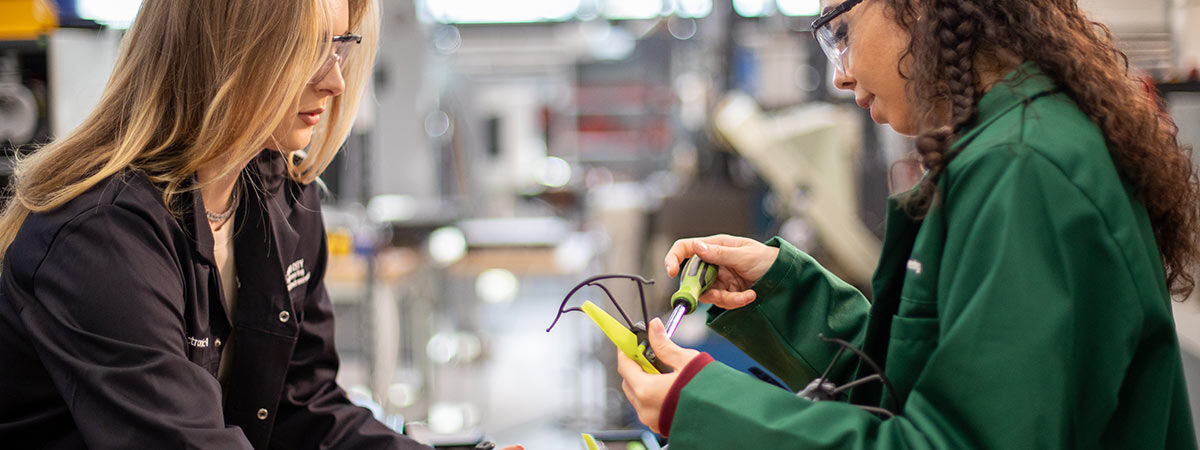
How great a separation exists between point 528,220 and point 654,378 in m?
4.65

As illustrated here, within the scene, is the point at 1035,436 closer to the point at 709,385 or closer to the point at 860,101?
the point at 709,385

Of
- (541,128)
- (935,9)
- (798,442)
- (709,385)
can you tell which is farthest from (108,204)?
(541,128)

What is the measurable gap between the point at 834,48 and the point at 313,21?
755mm

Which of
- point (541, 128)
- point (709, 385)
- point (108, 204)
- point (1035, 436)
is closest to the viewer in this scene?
point (1035, 436)

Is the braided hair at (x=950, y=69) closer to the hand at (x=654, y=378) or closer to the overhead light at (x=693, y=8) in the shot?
the hand at (x=654, y=378)

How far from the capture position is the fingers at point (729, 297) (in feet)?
4.76

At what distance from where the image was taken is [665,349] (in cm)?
111

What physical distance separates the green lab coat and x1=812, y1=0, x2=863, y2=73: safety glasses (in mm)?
242

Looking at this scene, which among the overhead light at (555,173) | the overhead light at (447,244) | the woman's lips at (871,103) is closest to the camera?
the woman's lips at (871,103)

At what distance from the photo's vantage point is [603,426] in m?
4.85

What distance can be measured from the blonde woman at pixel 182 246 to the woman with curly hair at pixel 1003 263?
2.09ft

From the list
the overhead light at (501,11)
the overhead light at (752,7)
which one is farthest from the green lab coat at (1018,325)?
the overhead light at (501,11)

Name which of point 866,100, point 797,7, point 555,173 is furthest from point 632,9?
point 866,100

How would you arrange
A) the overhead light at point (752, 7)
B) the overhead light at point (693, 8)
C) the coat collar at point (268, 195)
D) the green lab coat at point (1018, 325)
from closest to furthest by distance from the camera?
the green lab coat at point (1018, 325) < the coat collar at point (268, 195) < the overhead light at point (752, 7) < the overhead light at point (693, 8)
